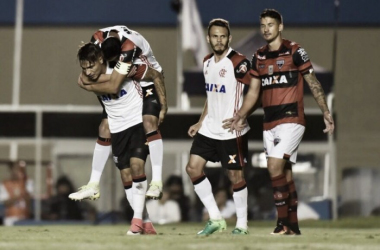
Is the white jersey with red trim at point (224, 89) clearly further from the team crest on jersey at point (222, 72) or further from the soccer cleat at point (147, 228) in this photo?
the soccer cleat at point (147, 228)

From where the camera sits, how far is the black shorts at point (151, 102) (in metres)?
11.7

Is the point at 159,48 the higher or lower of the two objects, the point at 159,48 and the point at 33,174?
the higher

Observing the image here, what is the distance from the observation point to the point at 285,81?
11125 millimetres

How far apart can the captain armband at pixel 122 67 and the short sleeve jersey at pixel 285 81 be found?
131cm

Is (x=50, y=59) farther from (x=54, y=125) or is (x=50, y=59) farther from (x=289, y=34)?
(x=54, y=125)

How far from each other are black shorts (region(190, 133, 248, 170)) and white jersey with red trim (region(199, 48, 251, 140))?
5 cm

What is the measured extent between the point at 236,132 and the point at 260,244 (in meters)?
2.42

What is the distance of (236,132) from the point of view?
38.4ft

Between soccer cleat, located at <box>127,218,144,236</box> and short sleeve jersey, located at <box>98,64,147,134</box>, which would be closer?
soccer cleat, located at <box>127,218,144,236</box>

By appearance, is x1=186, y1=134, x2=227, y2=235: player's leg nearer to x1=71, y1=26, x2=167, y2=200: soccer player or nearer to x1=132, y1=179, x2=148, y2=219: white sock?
x1=71, y1=26, x2=167, y2=200: soccer player

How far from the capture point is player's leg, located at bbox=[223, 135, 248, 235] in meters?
11.7

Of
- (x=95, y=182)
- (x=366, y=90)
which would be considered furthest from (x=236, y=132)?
(x=366, y=90)

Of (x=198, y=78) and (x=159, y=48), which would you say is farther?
(x=159, y=48)

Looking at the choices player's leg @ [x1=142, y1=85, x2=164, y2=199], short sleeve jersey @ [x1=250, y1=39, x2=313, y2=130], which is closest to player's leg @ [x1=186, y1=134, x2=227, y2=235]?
player's leg @ [x1=142, y1=85, x2=164, y2=199]
